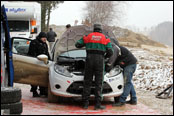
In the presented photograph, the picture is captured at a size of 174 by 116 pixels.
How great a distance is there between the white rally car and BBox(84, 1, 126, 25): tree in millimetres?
33494

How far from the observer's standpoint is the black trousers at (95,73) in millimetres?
7914

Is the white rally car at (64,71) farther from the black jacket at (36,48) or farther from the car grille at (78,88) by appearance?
the black jacket at (36,48)

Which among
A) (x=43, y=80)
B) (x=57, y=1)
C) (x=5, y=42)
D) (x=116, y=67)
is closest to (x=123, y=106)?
(x=116, y=67)

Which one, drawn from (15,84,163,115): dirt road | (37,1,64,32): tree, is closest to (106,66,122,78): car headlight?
(15,84,163,115): dirt road

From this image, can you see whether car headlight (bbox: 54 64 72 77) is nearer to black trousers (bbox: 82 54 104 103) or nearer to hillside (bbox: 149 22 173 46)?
black trousers (bbox: 82 54 104 103)

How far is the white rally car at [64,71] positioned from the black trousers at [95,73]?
0.78 feet

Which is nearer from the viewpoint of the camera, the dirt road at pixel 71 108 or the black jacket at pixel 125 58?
the dirt road at pixel 71 108

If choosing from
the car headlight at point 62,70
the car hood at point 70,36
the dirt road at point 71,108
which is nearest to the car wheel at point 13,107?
the dirt road at point 71,108

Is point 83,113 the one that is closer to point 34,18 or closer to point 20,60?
point 20,60

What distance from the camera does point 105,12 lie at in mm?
44094

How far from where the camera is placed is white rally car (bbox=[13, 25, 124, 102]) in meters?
8.20

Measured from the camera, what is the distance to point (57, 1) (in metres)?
42.2

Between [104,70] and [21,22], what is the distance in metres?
16.3

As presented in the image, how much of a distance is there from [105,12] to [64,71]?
119 ft
